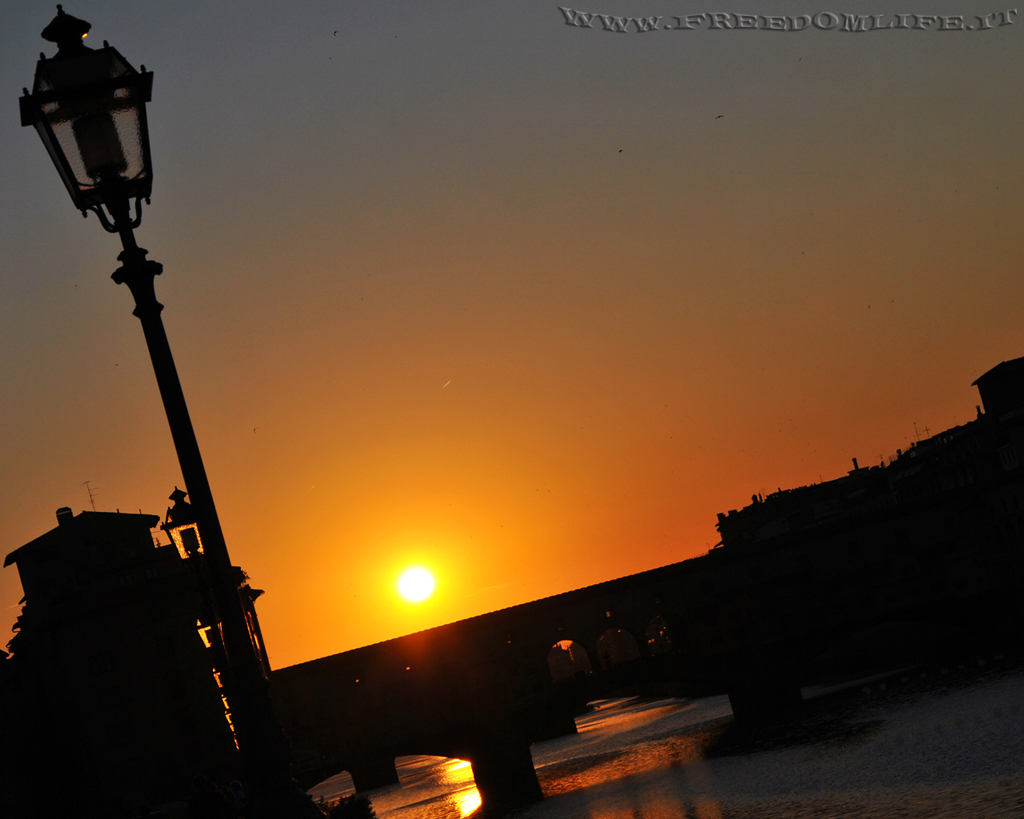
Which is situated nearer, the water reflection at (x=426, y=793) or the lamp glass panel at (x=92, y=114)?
the lamp glass panel at (x=92, y=114)

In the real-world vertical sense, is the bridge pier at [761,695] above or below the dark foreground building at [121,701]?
below

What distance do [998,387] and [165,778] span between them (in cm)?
5690

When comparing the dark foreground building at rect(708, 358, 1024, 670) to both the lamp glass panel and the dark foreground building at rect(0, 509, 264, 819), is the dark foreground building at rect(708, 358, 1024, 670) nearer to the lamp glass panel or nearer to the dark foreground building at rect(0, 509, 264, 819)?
the dark foreground building at rect(0, 509, 264, 819)

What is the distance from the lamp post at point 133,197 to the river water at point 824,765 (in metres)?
25.7

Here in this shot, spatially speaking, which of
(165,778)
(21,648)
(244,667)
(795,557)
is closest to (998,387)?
(795,557)

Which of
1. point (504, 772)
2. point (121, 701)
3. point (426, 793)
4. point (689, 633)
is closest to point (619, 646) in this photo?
point (426, 793)

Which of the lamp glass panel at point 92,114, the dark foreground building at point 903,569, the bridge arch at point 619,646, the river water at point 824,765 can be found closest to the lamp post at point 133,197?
the lamp glass panel at point 92,114

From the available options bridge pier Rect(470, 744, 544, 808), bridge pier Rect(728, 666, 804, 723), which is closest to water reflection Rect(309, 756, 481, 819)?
bridge pier Rect(470, 744, 544, 808)

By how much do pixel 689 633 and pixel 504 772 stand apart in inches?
466

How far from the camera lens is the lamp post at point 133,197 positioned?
565cm

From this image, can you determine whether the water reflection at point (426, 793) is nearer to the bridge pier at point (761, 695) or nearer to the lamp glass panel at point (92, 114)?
the bridge pier at point (761, 695)

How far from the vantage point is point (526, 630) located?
5694 centimetres

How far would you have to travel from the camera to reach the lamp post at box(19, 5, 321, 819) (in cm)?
565

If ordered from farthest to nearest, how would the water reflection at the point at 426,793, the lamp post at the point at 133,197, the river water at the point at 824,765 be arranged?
the water reflection at the point at 426,793 < the river water at the point at 824,765 < the lamp post at the point at 133,197
